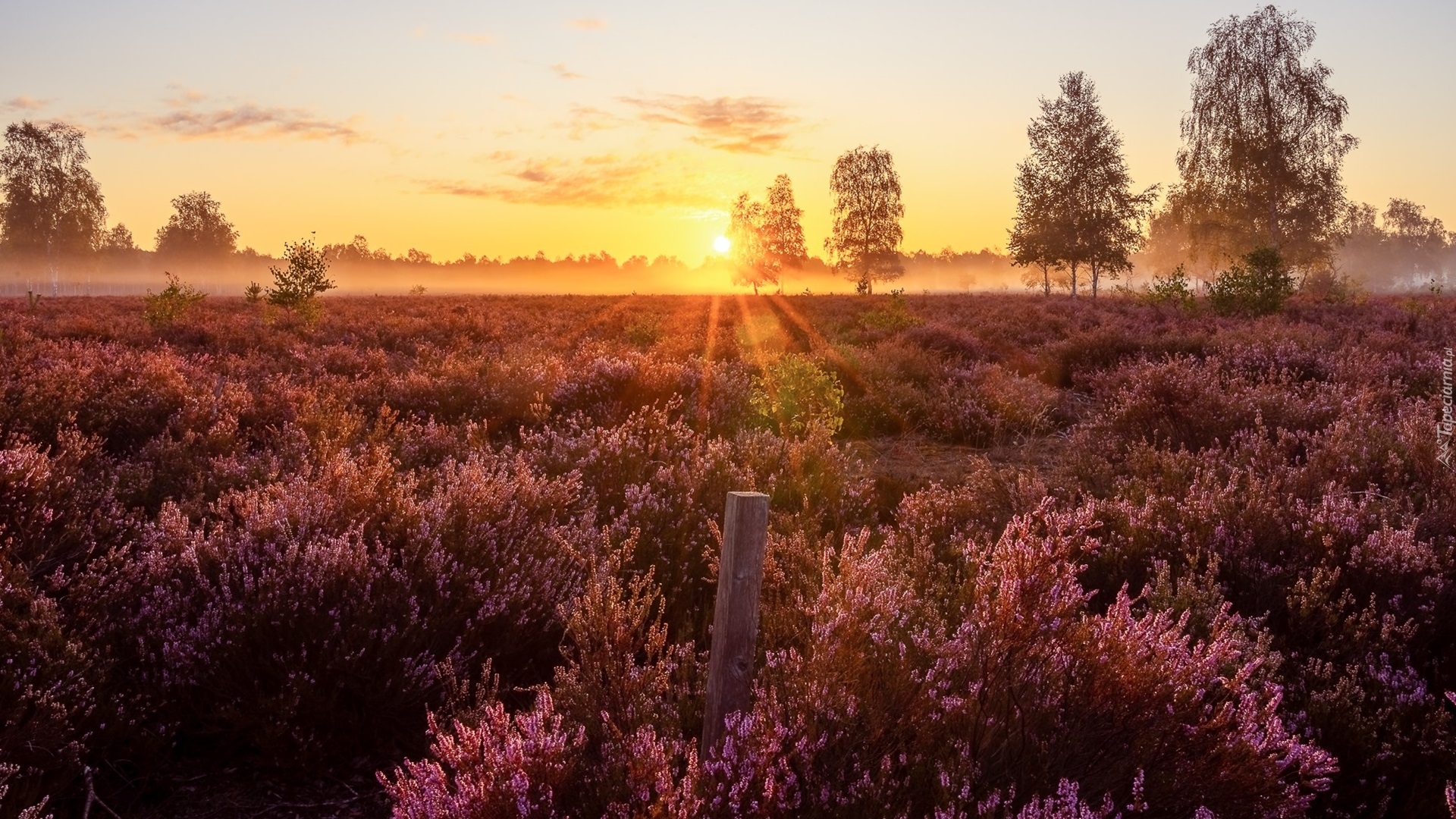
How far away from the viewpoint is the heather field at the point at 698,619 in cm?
227

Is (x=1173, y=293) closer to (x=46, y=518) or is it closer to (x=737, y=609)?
(x=737, y=609)

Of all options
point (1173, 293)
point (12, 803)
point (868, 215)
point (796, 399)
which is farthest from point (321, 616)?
point (868, 215)

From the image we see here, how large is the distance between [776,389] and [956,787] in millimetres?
7172

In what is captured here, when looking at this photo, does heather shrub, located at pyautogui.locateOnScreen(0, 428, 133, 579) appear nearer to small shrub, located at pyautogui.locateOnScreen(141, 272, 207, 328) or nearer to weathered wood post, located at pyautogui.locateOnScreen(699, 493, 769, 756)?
weathered wood post, located at pyautogui.locateOnScreen(699, 493, 769, 756)

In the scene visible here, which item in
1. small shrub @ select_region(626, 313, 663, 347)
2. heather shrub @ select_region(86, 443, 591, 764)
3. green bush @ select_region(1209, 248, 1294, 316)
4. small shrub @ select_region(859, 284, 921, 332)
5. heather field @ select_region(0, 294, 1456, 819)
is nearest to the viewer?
heather field @ select_region(0, 294, 1456, 819)

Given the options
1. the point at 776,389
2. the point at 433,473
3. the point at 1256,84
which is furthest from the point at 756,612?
the point at 1256,84

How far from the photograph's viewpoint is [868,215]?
181 feet

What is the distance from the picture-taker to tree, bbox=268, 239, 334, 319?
18953 mm

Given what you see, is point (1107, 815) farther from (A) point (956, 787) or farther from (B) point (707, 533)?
(B) point (707, 533)

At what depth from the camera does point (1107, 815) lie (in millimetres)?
2127

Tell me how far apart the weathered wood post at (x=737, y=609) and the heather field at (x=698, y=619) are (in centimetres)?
12

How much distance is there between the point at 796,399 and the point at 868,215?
49.1 metres

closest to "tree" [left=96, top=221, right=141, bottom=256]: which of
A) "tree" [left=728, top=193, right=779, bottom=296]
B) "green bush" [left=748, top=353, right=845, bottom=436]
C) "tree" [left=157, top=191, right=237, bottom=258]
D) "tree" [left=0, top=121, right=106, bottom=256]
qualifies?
"tree" [left=157, top=191, right=237, bottom=258]

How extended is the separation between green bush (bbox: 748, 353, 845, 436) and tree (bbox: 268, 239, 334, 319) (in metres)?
14.1
